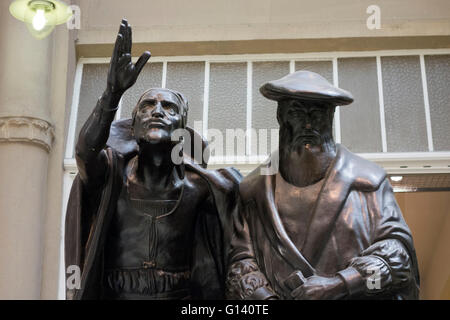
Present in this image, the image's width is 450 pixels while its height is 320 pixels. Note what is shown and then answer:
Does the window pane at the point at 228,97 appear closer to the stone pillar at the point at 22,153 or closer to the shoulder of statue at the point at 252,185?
the stone pillar at the point at 22,153

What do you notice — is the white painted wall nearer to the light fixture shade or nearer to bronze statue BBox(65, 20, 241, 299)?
the light fixture shade

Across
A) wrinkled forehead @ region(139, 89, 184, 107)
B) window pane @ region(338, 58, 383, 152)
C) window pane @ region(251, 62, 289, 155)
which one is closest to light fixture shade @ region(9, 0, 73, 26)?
window pane @ region(251, 62, 289, 155)

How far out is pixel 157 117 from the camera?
13.2 feet

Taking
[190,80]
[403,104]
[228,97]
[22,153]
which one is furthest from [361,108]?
[22,153]

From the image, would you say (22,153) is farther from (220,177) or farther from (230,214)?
(230,214)

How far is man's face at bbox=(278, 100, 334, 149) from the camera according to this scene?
379 cm

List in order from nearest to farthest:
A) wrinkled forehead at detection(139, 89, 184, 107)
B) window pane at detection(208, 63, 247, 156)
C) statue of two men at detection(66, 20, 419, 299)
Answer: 1. statue of two men at detection(66, 20, 419, 299)
2. wrinkled forehead at detection(139, 89, 184, 107)
3. window pane at detection(208, 63, 247, 156)

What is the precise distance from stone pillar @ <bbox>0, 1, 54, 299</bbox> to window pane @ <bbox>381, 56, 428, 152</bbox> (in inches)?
123

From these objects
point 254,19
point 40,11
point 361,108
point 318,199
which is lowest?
point 318,199

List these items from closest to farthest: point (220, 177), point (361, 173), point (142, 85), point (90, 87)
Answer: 1. point (361, 173)
2. point (220, 177)
3. point (142, 85)
4. point (90, 87)

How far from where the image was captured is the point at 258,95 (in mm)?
8219

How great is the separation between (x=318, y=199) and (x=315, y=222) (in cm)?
11

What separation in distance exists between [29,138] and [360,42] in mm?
3197
